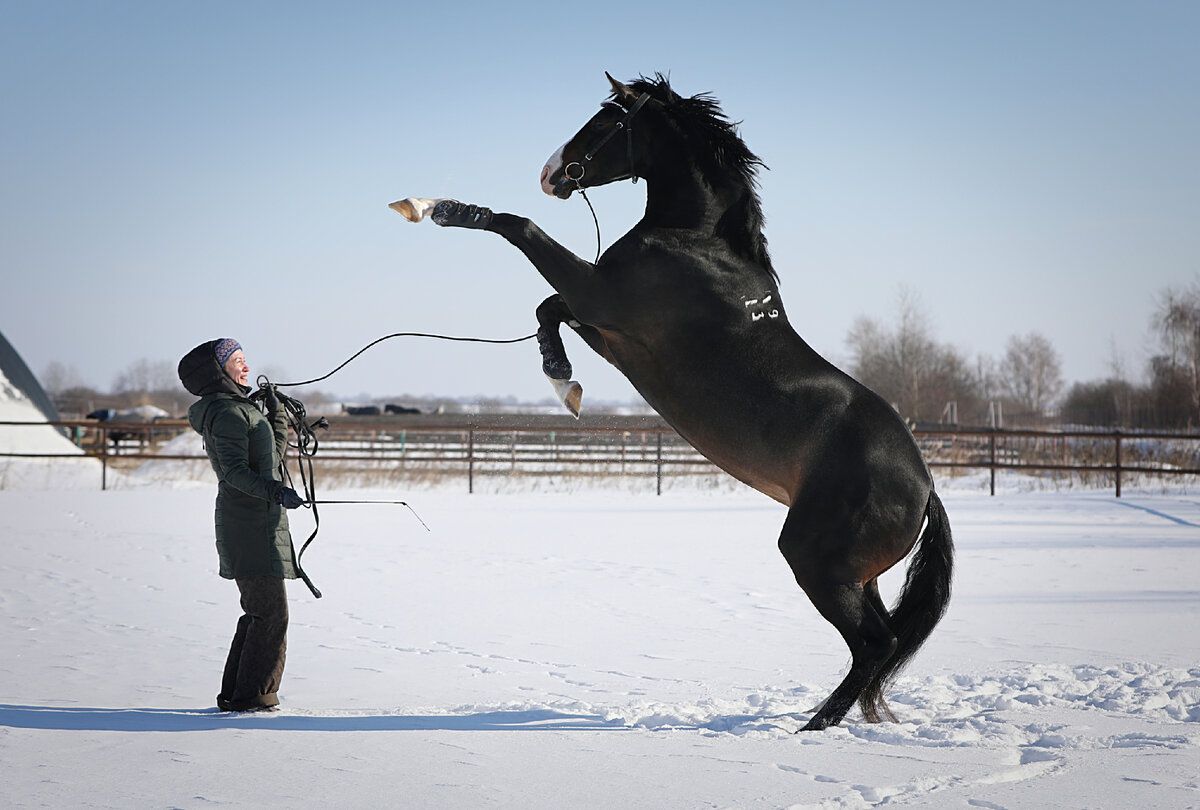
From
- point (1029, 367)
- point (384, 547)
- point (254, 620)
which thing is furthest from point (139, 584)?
point (1029, 367)

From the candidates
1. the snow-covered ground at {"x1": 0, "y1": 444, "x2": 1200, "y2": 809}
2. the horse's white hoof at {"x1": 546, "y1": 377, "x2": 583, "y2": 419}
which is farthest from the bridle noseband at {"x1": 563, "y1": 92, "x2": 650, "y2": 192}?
the snow-covered ground at {"x1": 0, "y1": 444, "x2": 1200, "y2": 809}

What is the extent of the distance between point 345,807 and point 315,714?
1305 millimetres

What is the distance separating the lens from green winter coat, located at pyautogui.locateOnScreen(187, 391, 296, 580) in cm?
410

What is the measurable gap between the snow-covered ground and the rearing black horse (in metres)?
0.65

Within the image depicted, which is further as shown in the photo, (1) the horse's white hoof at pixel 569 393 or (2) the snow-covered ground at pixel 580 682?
(1) the horse's white hoof at pixel 569 393

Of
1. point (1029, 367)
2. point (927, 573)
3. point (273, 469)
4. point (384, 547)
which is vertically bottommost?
point (384, 547)

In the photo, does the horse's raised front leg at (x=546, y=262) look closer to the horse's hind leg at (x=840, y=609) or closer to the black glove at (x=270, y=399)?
the horse's hind leg at (x=840, y=609)

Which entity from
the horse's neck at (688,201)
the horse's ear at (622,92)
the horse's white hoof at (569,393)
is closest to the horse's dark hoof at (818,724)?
the horse's white hoof at (569,393)

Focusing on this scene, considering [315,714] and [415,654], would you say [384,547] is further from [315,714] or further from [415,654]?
[315,714]

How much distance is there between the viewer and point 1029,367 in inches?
2943

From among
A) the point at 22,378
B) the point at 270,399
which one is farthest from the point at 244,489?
the point at 22,378

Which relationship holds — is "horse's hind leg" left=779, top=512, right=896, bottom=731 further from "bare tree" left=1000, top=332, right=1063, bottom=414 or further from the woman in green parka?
"bare tree" left=1000, top=332, right=1063, bottom=414

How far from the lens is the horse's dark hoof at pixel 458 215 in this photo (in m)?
3.64

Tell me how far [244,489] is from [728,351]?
6.72ft
